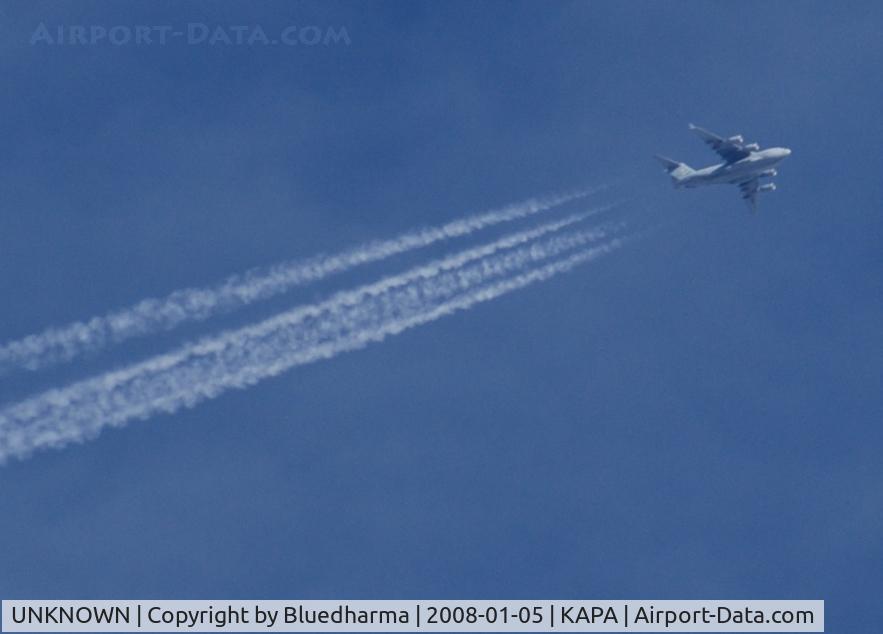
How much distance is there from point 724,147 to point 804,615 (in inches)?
1812

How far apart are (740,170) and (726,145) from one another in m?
2.62

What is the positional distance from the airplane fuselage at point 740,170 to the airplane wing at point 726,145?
64 cm

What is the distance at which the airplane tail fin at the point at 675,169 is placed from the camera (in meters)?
139

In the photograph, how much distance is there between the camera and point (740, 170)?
449ft

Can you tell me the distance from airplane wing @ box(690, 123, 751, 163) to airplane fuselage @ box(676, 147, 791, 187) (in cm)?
64

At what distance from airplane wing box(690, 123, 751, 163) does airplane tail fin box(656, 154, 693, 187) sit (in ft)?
9.45

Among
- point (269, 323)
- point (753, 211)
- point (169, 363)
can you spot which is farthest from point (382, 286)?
point (753, 211)

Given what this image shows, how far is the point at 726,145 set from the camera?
454ft

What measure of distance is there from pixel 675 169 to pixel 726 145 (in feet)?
16.5

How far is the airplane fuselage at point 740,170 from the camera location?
136 meters

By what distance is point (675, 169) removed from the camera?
463 feet

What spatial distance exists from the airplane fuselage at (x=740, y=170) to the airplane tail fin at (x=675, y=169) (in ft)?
3.48

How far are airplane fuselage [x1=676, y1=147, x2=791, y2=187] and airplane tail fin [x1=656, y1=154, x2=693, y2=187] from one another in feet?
3.48

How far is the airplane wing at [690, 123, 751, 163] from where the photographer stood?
13738 centimetres
